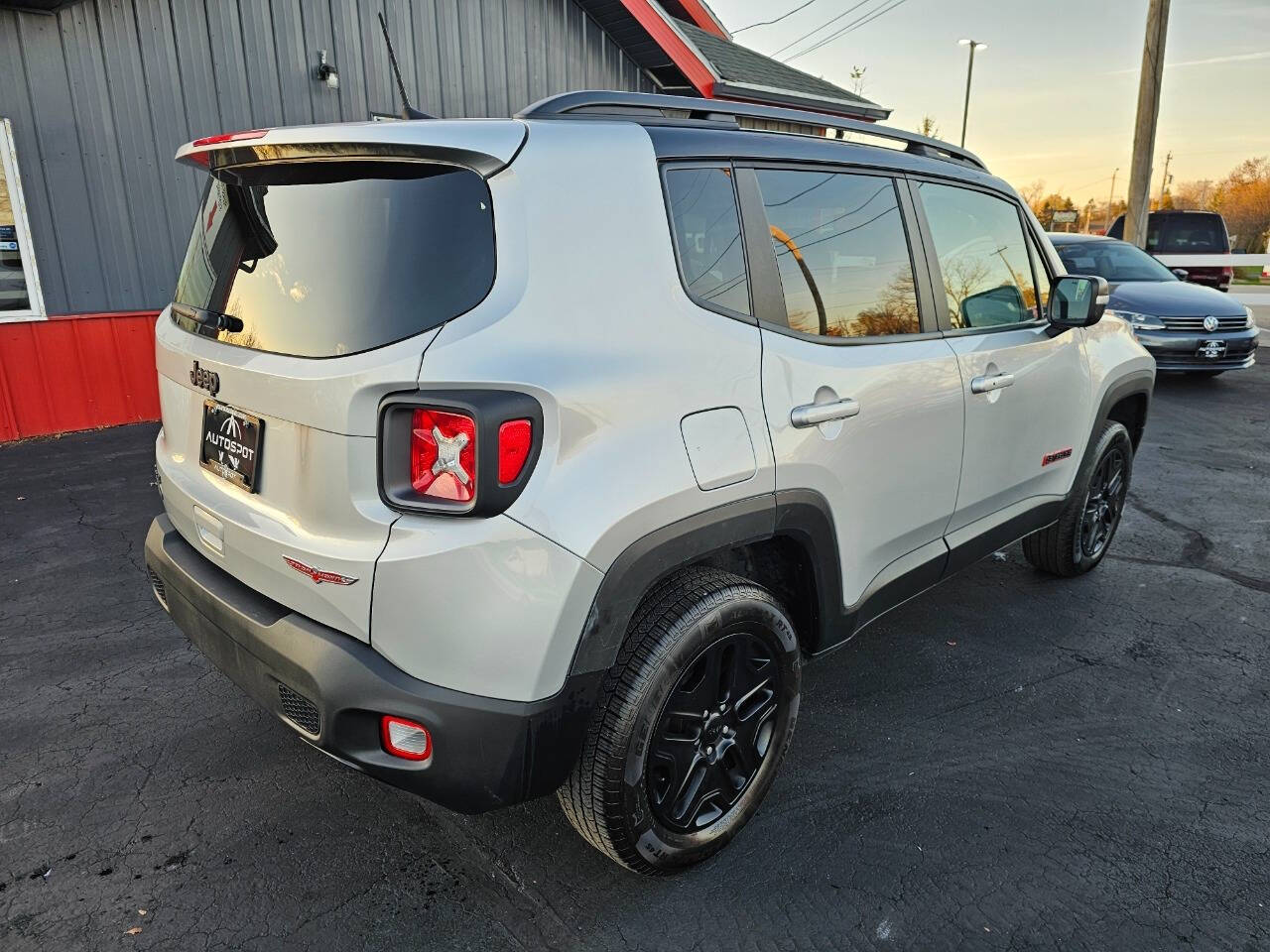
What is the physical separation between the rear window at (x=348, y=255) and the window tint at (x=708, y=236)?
20.4 inches

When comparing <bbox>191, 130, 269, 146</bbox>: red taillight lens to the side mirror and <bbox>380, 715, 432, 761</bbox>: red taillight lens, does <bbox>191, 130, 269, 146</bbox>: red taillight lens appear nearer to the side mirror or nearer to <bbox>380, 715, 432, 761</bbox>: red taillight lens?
<bbox>380, 715, 432, 761</bbox>: red taillight lens

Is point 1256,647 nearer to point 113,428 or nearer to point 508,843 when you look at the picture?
point 508,843

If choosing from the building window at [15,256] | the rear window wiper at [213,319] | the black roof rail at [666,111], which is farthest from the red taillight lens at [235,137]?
the building window at [15,256]

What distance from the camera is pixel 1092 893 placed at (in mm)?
2215

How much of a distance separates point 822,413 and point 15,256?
7.21 metres

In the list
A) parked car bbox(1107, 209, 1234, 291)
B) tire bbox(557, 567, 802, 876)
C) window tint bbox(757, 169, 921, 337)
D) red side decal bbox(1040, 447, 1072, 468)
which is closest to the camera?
tire bbox(557, 567, 802, 876)

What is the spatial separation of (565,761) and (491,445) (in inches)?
29.9

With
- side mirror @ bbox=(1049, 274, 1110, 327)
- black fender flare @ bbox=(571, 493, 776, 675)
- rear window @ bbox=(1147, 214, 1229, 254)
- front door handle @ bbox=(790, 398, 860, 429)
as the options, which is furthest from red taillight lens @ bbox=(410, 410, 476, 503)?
rear window @ bbox=(1147, 214, 1229, 254)

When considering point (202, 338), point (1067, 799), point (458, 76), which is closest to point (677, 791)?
point (1067, 799)

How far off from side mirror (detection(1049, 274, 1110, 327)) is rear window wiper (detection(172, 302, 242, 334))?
297cm

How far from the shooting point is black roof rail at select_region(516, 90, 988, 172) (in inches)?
81.4

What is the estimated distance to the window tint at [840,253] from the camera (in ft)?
7.81

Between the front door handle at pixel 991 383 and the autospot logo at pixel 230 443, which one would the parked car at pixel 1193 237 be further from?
the autospot logo at pixel 230 443

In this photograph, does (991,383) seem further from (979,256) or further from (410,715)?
(410,715)
